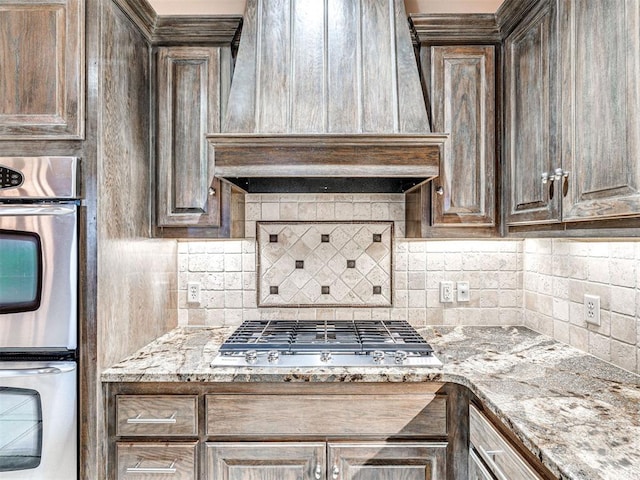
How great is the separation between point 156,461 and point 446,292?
4.91 feet

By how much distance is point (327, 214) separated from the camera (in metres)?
2.20

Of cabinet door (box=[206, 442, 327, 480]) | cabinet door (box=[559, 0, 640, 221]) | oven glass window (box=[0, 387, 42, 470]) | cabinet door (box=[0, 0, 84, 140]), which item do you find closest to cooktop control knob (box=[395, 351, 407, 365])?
cabinet door (box=[206, 442, 327, 480])

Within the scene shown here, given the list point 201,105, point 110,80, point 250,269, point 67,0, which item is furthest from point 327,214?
point 67,0

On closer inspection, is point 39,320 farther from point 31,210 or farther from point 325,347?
point 325,347

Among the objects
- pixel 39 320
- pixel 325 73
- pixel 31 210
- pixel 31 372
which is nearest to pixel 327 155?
pixel 325 73

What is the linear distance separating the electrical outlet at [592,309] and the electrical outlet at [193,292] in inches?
69.6

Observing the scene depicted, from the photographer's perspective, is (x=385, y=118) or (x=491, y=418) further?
(x=385, y=118)

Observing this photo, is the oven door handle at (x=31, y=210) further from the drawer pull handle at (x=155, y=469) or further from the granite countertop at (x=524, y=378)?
the drawer pull handle at (x=155, y=469)

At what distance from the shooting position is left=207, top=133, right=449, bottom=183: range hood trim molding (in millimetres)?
1570

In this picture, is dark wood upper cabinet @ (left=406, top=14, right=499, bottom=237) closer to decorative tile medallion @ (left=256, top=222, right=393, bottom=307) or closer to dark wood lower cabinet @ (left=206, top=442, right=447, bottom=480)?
decorative tile medallion @ (left=256, top=222, right=393, bottom=307)

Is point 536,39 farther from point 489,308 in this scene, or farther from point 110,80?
point 110,80

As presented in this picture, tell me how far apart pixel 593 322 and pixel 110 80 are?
81.1 inches

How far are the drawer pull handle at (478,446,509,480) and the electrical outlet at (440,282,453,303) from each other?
915mm

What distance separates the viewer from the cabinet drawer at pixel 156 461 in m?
1.50
